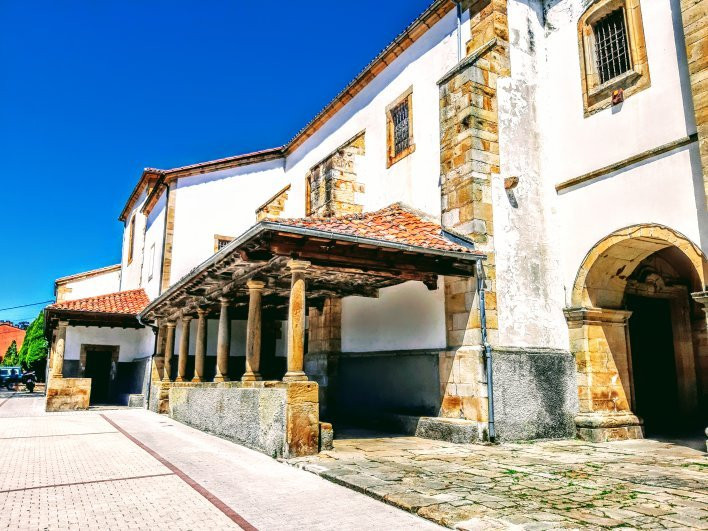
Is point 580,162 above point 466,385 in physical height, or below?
above

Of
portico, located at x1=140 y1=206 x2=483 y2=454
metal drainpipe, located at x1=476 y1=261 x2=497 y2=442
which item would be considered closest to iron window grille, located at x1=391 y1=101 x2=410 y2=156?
portico, located at x1=140 y1=206 x2=483 y2=454

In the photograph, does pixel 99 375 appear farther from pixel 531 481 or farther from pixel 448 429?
pixel 531 481

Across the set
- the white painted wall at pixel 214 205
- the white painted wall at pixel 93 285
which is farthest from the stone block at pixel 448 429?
the white painted wall at pixel 93 285

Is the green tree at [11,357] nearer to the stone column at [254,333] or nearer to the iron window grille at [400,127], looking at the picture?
the stone column at [254,333]

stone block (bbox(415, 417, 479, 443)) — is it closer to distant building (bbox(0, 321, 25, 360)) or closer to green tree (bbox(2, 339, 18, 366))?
green tree (bbox(2, 339, 18, 366))

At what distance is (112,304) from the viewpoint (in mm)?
17203

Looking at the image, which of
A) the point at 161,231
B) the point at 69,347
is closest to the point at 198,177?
the point at 161,231

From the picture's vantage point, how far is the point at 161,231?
56.4 feet

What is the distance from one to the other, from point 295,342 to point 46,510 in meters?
3.59

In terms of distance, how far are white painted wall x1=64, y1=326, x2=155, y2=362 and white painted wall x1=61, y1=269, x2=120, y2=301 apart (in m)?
5.25

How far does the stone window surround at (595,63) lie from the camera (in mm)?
8391

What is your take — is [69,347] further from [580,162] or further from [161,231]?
[580,162]

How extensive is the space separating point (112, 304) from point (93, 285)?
7.70 metres

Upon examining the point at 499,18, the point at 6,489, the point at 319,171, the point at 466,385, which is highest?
the point at 499,18
